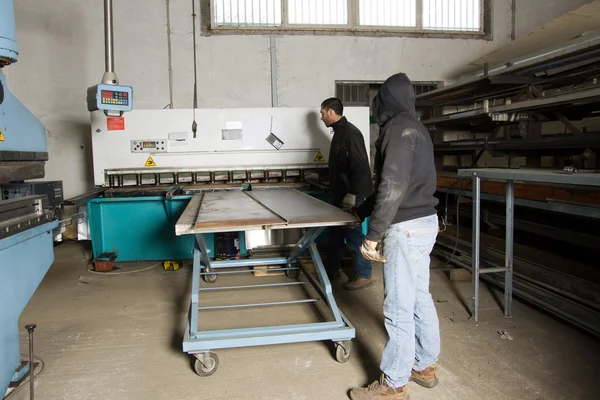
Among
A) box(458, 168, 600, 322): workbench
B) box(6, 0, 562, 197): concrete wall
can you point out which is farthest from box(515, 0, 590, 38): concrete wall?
box(458, 168, 600, 322): workbench

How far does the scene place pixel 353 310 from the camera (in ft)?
8.71

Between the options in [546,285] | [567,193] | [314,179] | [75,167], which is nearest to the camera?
[567,193]

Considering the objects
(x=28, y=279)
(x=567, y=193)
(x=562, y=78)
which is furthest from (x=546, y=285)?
(x=28, y=279)

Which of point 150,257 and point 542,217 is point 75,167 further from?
point 542,217

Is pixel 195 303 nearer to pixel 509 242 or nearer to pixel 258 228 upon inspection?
Result: pixel 258 228

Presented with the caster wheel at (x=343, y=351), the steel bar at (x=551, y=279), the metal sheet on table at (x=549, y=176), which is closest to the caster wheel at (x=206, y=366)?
the caster wheel at (x=343, y=351)

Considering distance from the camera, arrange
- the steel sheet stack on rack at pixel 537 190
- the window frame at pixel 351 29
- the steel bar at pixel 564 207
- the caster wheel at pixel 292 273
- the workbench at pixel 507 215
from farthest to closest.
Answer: the window frame at pixel 351 29 → the caster wheel at pixel 292 273 → the steel sheet stack on rack at pixel 537 190 → the workbench at pixel 507 215 → the steel bar at pixel 564 207

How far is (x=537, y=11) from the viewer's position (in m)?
4.83

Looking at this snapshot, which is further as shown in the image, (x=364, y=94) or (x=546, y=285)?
(x=364, y=94)

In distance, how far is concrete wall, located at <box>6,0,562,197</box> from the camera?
4.35m

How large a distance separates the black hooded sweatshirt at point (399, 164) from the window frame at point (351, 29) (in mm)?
3164

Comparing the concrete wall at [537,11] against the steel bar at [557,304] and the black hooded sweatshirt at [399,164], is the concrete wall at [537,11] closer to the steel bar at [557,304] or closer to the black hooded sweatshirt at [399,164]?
the steel bar at [557,304]

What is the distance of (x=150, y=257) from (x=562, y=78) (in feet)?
11.5

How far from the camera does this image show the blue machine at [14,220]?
155 centimetres
